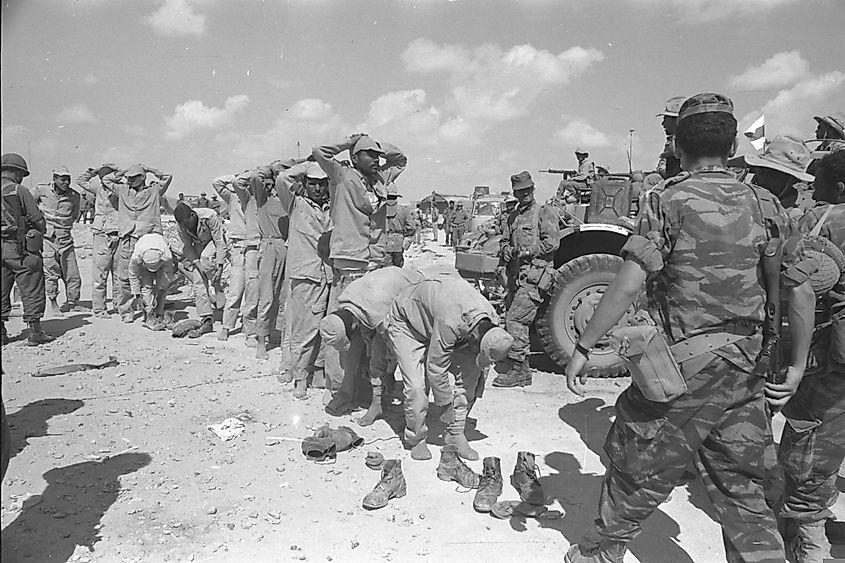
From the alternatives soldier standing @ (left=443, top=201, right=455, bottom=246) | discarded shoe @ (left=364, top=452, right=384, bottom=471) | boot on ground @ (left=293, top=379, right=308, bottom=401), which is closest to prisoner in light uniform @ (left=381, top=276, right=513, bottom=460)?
discarded shoe @ (left=364, top=452, right=384, bottom=471)

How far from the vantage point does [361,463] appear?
429 cm

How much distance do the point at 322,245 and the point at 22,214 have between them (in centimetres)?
382

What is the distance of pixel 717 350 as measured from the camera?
2.45 metres

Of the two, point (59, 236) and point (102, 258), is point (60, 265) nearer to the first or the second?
point (59, 236)

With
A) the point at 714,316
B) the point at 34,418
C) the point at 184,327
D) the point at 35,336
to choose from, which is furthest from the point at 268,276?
the point at 714,316

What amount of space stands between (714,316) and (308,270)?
4.09m

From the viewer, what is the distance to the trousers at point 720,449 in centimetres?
245

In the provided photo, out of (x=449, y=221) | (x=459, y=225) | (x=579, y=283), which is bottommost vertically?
(x=579, y=283)

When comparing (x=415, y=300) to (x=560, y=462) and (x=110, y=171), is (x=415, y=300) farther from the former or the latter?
(x=110, y=171)

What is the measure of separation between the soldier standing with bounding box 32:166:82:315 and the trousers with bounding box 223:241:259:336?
10.7ft

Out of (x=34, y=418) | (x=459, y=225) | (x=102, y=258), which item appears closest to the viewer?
(x=34, y=418)

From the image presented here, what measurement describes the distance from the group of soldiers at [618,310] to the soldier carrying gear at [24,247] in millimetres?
25

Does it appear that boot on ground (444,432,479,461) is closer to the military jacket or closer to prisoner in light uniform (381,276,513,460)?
prisoner in light uniform (381,276,513,460)

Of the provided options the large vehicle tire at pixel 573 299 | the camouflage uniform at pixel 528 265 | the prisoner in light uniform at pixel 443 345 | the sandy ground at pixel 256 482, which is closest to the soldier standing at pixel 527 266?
the camouflage uniform at pixel 528 265
